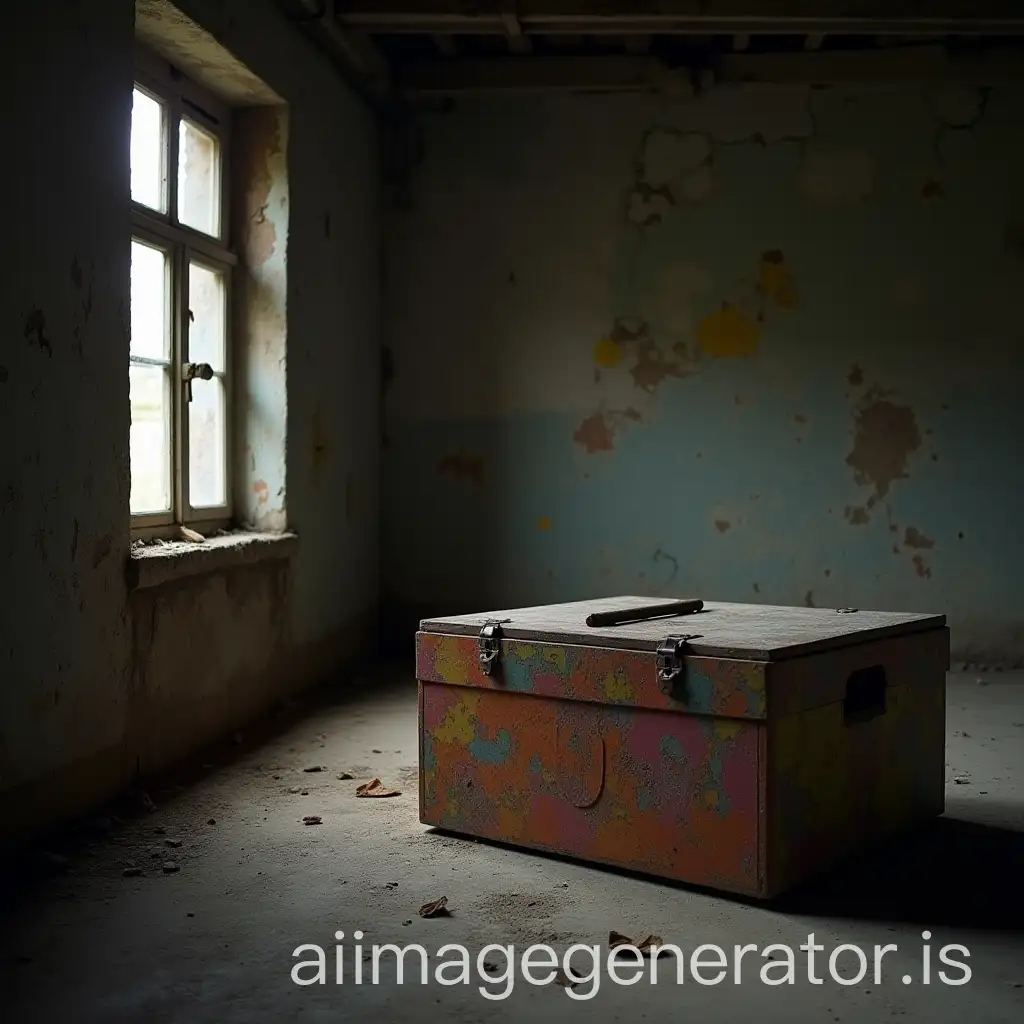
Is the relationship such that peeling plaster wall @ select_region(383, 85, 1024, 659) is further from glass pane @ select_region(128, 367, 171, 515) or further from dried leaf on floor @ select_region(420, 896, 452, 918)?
dried leaf on floor @ select_region(420, 896, 452, 918)

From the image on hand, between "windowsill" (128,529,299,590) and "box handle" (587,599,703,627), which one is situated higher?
"windowsill" (128,529,299,590)

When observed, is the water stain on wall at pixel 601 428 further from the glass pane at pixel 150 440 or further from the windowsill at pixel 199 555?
the glass pane at pixel 150 440

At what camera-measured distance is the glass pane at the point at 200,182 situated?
4586 millimetres

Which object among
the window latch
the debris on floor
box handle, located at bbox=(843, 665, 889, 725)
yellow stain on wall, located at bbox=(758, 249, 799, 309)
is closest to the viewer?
the debris on floor

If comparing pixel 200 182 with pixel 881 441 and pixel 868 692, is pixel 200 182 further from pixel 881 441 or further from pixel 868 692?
pixel 881 441

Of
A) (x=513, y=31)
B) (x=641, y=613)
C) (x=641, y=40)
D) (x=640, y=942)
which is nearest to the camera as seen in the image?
(x=640, y=942)

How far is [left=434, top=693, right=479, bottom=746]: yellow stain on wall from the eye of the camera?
3035 mm

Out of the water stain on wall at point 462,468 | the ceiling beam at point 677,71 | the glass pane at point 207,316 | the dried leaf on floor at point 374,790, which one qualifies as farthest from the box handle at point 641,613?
the ceiling beam at point 677,71

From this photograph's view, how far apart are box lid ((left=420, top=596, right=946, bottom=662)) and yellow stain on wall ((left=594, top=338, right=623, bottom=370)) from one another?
277 cm

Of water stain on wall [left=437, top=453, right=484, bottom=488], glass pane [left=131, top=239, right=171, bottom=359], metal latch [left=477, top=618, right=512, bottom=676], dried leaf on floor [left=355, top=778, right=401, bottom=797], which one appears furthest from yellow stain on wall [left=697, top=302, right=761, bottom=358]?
metal latch [left=477, top=618, right=512, bottom=676]

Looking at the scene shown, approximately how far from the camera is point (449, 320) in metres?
6.22

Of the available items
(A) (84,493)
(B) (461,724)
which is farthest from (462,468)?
(B) (461,724)

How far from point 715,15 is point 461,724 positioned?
3.52 meters

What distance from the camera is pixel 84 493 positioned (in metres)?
3.27
